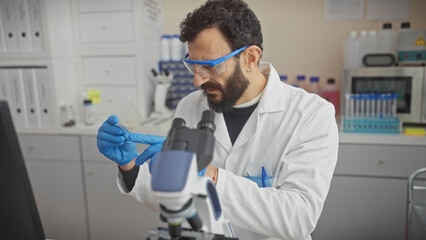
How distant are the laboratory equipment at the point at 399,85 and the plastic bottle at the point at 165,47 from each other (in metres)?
1.27

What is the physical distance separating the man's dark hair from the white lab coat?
9.8 inches

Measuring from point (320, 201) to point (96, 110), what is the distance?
6.05 feet

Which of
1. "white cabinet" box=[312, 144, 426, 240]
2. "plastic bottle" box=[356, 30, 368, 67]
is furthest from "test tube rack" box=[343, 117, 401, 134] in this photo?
"plastic bottle" box=[356, 30, 368, 67]

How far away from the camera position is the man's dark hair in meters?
1.07

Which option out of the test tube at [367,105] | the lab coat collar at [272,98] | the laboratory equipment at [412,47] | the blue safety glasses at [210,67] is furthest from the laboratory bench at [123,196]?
the blue safety glasses at [210,67]

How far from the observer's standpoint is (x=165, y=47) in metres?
2.54

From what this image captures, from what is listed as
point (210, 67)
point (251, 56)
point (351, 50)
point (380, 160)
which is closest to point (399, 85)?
point (351, 50)

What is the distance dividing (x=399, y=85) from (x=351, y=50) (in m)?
0.38

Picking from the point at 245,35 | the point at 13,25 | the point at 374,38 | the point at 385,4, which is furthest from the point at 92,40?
the point at 385,4

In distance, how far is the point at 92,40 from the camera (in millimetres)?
2340

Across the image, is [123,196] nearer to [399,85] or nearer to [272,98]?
[272,98]

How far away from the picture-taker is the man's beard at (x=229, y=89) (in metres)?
1.14

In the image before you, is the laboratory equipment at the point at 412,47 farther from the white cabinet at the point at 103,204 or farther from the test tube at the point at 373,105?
the white cabinet at the point at 103,204

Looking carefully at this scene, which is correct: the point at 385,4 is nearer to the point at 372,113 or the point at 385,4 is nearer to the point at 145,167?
the point at 372,113
